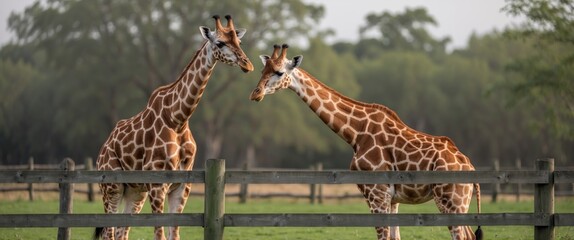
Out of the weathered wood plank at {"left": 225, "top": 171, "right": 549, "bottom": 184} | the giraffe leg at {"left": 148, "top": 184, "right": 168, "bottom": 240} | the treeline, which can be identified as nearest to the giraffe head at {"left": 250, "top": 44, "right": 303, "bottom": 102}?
the giraffe leg at {"left": 148, "top": 184, "right": 168, "bottom": 240}

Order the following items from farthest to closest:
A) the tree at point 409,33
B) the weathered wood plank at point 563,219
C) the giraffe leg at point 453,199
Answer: the tree at point 409,33, the giraffe leg at point 453,199, the weathered wood plank at point 563,219

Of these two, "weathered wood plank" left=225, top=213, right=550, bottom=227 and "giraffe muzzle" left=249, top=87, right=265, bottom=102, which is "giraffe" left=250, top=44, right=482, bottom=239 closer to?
"giraffe muzzle" left=249, top=87, right=265, bottom=102

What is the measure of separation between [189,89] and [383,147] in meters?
2.79

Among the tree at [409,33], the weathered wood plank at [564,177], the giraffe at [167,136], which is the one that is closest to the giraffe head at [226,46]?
the giraffe at [167,136]

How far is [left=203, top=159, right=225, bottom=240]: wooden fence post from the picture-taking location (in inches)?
378

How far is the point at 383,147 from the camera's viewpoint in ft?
36.9

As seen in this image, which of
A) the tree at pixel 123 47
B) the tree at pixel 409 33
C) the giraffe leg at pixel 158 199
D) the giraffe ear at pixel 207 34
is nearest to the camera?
the giraffe leg at pixel 158 199

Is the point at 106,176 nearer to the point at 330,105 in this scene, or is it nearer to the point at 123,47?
the point at 330,105

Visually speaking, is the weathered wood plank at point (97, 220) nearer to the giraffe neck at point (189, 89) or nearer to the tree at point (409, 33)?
the giraffe neck at point (189, 89)

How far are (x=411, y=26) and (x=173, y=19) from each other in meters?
48.5

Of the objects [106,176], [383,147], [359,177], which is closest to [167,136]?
[106,176]

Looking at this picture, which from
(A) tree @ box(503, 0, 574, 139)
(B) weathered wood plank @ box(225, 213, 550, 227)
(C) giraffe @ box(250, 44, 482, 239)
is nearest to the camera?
(B) weathered wood plank @ box(225, 213, 550, 227)

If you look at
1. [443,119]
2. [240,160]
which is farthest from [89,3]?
[443,119]

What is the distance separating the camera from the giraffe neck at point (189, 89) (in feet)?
38.8
